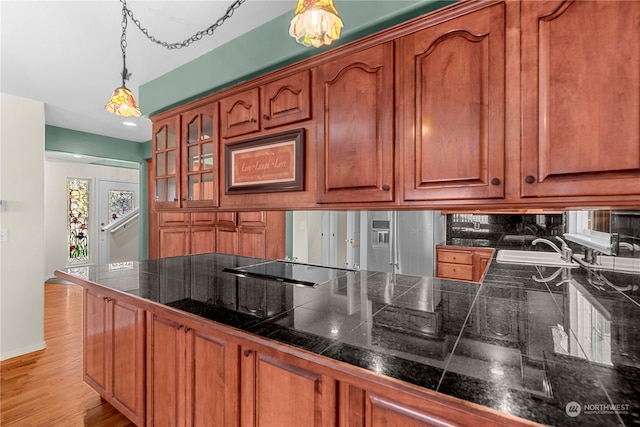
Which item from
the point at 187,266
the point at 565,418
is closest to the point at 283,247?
the point at 187,266

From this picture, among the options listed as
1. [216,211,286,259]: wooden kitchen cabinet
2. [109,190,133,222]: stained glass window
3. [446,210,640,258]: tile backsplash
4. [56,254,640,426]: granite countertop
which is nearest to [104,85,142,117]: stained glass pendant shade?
[56,254,640,426]: granite countertop

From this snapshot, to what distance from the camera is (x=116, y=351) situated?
1758 millimetres

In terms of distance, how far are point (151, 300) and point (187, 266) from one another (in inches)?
33.1

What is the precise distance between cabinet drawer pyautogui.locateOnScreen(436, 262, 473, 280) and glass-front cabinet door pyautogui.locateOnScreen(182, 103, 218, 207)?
2717 millimetres

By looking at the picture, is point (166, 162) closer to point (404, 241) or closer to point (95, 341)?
point (95, 341)

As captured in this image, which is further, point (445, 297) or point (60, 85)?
point (60, 85)

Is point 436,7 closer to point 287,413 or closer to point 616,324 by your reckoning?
point 616,324

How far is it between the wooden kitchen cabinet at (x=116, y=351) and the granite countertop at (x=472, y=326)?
0.58 feet

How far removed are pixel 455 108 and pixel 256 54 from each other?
127 cm

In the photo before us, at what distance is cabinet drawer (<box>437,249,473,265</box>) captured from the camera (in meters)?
3.43

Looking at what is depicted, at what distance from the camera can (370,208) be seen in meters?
1.41

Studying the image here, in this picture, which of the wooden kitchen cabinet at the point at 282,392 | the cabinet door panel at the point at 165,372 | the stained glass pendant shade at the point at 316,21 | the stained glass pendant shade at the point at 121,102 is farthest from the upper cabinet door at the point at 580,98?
the stained glass pendant shade at the point at 121,102

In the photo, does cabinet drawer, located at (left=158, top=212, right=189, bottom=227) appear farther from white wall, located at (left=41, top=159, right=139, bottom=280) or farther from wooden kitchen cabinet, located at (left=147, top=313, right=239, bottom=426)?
white wall, located at (left=41, top=159, right=139, bottom=280)

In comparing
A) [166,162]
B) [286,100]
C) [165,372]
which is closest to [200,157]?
[166,162]
